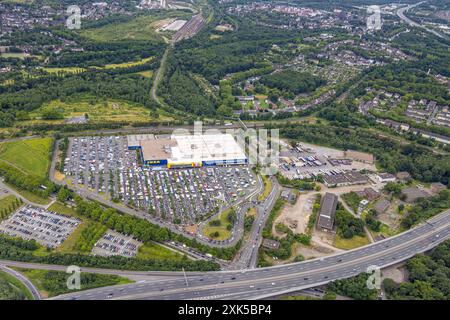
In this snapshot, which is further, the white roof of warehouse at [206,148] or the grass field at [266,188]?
the white roof of warehouse at [206,148]

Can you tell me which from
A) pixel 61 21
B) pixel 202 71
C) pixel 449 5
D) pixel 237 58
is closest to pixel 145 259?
pixel 202 71

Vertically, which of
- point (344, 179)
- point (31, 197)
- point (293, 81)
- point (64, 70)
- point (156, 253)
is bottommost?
point (293, 81)

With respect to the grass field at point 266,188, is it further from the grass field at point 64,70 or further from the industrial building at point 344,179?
the grass field at point 64,70

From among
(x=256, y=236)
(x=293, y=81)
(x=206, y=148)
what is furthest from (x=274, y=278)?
(x=293, y=81)

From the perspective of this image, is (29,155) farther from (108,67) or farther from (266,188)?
(108,67)

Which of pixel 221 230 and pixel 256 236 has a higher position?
pixel 221 230

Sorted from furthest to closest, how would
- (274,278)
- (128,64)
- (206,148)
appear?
(128,64)
(206,148)
(274,278)

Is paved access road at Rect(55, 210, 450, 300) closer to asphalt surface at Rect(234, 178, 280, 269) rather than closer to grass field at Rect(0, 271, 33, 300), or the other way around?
asphalt surface at Rect(234, 178, 280, 269)

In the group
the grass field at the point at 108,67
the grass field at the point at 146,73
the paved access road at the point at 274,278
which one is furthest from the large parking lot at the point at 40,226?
the grass field at the point at 146,73
